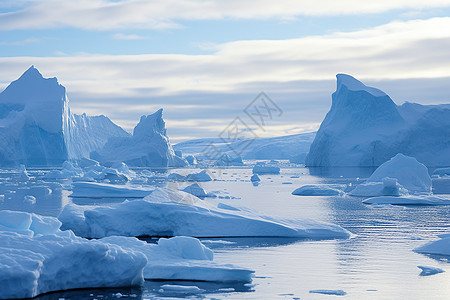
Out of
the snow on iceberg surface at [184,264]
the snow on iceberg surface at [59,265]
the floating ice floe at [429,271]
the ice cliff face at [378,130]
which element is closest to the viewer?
the snow on iceberg surface at [59,265]

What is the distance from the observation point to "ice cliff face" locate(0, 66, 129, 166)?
55.7 meters

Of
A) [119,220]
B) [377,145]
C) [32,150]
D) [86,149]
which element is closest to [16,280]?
[119,220]

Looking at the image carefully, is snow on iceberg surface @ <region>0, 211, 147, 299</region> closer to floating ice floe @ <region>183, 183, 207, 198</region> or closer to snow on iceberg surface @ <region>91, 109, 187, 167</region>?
floating ice floe @ <region>183, 183, 207, 198</region>

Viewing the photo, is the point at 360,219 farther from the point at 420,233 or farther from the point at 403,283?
the point at 403,283

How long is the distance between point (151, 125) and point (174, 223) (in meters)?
45.6

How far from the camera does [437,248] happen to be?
35.3ft

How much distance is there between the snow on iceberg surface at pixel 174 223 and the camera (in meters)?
12.6

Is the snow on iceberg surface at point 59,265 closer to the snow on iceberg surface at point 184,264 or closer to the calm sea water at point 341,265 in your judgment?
the calm sea water at point 341,265

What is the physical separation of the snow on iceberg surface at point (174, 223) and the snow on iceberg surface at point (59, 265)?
4830mm

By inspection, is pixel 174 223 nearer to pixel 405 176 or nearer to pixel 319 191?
pixel 319 191

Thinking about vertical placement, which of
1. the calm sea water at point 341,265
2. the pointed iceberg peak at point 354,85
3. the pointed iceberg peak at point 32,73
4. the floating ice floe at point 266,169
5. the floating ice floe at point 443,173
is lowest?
the floating ice floe at point 266,169

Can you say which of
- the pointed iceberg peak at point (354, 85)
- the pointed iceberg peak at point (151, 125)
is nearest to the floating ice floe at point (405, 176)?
the pointed iceberg peak at point (354, 85)

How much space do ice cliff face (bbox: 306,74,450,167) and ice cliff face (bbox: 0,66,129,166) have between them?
25217 mm

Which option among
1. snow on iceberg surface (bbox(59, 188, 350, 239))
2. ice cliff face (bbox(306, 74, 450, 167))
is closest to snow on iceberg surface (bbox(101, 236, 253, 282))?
snow on iceberg surface (bbox(59, 188, 350, 239))
